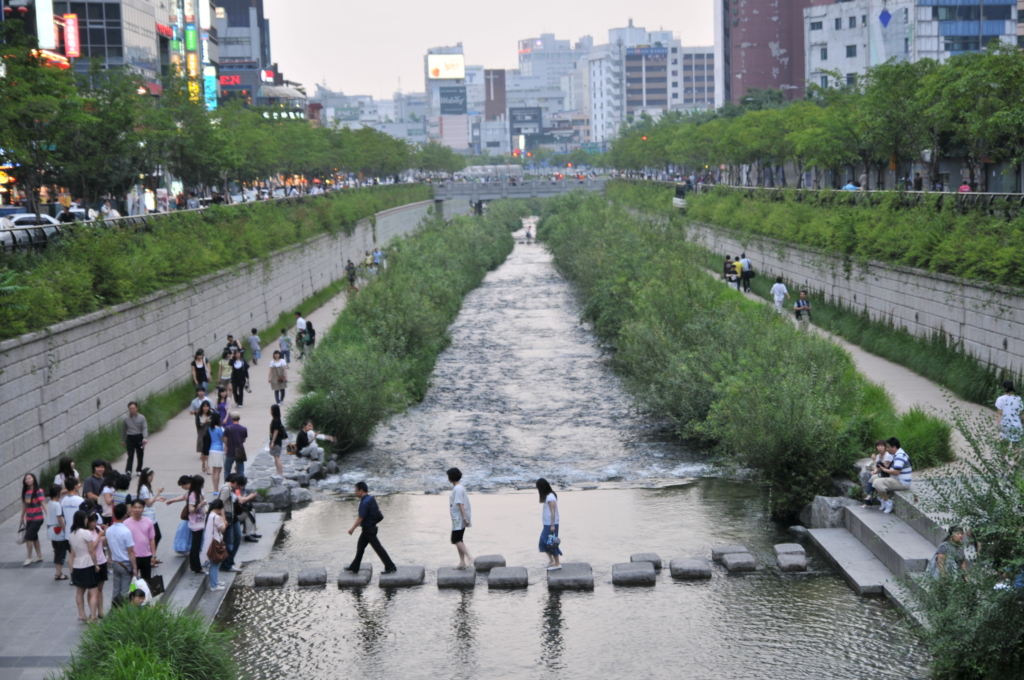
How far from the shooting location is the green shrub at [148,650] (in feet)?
39.1

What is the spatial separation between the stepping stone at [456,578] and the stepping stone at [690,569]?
3.24 m

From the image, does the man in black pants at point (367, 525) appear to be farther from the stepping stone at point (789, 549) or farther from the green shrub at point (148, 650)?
the stepping stone at point (789, 549)

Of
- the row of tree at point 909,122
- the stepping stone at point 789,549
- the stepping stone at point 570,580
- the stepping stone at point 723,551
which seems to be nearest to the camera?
the stepping stone at point 570,580

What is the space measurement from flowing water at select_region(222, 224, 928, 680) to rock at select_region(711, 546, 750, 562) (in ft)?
1.50

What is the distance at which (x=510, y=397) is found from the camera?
35.9m

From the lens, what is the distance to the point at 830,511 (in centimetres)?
1945

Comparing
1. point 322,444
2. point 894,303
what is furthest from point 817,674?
point 894,303

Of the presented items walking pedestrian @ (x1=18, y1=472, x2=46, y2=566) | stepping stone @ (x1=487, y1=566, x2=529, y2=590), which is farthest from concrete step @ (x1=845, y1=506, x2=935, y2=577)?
walking pedestrian @ (x1=18, y1=472, x2=46, y2=566)

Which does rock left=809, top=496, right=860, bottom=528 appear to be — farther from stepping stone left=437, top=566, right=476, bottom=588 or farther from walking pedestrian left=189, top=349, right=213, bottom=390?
walking pedestrian left=189, top=349, right=213, bottom=390

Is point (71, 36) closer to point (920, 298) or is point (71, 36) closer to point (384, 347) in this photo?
point (384, 347)

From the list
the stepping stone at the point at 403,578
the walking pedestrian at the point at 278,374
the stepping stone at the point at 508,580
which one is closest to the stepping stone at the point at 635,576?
the stepping stone at the point at 508,580

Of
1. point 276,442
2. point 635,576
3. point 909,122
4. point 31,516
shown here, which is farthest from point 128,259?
point 909,122

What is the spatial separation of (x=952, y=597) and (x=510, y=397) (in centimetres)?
2405

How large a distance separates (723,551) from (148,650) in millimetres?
9834
